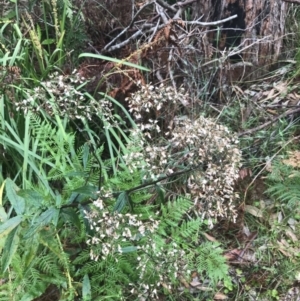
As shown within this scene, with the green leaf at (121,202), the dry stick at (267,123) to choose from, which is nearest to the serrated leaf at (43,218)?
the green leaf at (121,202)

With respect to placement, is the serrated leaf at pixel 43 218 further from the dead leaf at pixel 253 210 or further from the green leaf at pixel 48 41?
the green leaf at pixel 48 41

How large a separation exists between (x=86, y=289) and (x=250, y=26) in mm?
1885

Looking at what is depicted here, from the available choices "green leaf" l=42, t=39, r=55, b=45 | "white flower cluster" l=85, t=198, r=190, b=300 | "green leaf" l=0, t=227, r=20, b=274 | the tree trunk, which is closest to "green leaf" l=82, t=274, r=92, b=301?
"white flower cluster" l=85, t=198, r=190, b=300

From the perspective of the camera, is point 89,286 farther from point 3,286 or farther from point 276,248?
point 276,248

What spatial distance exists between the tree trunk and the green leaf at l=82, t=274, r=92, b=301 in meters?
1.67

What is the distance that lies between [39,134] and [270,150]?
128cm

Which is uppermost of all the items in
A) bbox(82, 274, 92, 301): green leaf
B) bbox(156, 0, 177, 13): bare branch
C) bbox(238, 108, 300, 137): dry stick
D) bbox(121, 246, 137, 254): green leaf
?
bbox(156, 0, 177, 13): bare branch

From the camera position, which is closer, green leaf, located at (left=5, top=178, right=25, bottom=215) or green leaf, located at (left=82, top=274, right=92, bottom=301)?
green leaf, located at (left=5, top=178, right=25, bottom=215)

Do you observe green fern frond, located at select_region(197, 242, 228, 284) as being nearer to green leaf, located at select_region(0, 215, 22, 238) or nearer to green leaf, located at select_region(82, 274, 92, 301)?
green leaf, located at select_region(82, 274, 92, 301)

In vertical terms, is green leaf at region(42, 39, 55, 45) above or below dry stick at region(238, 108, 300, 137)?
above

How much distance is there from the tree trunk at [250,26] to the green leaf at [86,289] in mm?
1667

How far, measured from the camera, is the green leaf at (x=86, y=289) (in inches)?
75.8

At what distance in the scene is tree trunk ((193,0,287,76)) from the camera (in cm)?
284

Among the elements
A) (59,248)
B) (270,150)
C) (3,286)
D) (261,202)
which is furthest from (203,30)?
(3,286)
